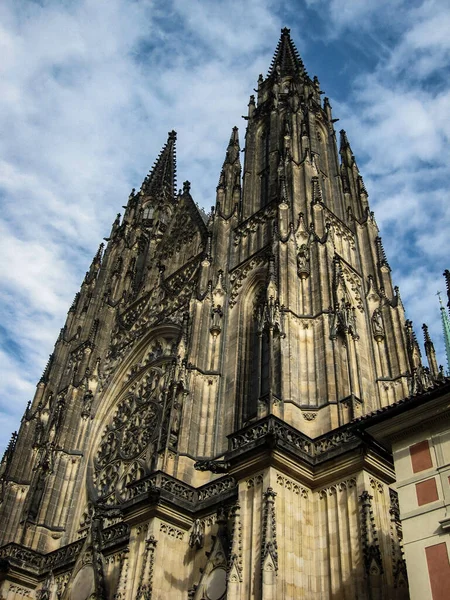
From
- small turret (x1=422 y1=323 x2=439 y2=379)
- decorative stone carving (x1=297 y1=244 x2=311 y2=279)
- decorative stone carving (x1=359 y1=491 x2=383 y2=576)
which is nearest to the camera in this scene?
decorative stone carving (x1=359 y1=491 x2=383 y2=576)

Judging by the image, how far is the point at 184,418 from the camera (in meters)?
18.4

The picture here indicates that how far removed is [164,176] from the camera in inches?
1613

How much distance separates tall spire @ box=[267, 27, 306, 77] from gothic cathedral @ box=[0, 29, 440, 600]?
0.78m

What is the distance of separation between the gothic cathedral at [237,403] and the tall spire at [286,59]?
777 millimetres

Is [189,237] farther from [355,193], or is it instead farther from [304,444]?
[304,444]

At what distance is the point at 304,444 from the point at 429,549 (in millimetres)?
4811

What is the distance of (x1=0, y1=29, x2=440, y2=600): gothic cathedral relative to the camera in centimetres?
1366

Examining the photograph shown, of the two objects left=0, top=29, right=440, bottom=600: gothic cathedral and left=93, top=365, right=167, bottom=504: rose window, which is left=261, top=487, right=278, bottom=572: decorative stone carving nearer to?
left=0, top=29, right=440, bottom=600: gothic cathedral

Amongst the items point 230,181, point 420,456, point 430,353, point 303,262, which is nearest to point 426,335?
point 430,353

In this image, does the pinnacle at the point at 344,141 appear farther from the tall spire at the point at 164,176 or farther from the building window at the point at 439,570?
the building window at the point at 439,570

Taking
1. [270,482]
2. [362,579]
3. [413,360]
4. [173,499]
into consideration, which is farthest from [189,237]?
[362,579]

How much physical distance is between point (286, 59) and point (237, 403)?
21.7 metres

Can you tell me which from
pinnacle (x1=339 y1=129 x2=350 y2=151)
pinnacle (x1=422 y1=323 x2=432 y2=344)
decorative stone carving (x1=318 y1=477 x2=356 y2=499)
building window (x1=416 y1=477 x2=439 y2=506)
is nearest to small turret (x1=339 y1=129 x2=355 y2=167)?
pinnacle (x1=339 y1=129 x2=350 y2=151)

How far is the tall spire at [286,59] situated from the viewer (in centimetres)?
3250
